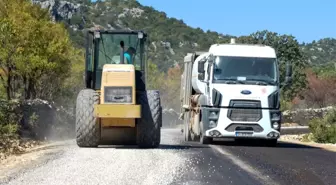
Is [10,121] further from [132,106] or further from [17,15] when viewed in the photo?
[132,106]

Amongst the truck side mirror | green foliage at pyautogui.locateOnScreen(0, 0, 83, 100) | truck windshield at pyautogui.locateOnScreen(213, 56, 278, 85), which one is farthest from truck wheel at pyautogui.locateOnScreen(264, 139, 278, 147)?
green foliage at pyautogui.locateOnScreen(0, 0, 83, 100)

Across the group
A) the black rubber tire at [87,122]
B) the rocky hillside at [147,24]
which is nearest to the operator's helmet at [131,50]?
the black rubber tire at [87,122]

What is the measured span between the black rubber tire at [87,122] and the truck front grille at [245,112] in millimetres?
6186

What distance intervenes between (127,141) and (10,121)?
11.8 meters

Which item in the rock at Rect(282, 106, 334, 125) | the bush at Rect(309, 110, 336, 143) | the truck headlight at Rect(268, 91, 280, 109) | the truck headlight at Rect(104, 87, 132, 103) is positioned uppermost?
the truck headlight at Rect(104, 87, 132, 103)

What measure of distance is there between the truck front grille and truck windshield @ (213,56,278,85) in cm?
82

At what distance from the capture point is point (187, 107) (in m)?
26.9

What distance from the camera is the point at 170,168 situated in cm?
1341

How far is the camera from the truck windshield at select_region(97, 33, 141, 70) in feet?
63.2

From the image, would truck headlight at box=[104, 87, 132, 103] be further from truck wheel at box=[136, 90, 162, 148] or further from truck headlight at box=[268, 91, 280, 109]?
truck headlight at box=[268, 91, 280, 109]

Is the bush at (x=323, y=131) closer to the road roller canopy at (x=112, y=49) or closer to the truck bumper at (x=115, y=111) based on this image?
the road roller canopy at (x=112, y=49)

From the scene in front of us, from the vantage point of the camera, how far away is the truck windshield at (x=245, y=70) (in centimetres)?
2261

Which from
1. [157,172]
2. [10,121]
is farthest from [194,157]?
[10,121]

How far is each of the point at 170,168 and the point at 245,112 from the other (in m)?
9.61
